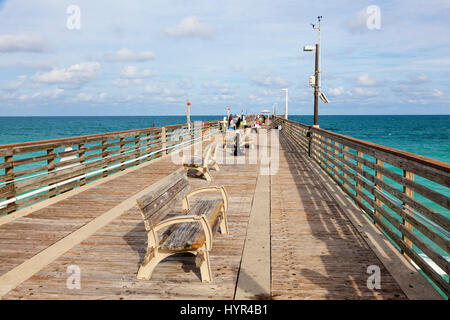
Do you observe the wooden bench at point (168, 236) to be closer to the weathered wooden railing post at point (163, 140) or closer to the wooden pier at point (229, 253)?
the wooden pier at point (229, 253)

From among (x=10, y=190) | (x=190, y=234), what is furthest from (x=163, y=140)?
(x=190, y=234)

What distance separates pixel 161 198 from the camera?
13.1 ft

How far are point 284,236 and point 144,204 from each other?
8.01ft

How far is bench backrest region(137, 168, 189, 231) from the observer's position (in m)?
3.49

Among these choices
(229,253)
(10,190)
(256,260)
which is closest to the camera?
(256,260)

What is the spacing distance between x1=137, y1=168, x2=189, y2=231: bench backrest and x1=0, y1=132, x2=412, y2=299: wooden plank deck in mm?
685

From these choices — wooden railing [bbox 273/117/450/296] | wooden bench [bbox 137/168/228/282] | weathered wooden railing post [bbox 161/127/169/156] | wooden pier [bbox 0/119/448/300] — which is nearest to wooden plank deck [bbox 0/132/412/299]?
wooden pier [bbox 0/119/448/300]

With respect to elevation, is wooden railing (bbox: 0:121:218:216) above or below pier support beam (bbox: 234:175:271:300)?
above

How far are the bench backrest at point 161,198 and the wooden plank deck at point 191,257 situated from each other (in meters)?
0.68

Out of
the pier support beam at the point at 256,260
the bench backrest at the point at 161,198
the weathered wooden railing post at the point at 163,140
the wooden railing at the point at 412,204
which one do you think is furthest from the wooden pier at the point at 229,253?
the weathered wooden railing post at the point at 163,140

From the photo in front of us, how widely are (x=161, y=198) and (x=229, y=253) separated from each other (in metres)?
1.20

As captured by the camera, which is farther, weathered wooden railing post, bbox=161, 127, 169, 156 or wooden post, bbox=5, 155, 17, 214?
weathered wooden railing post, bbox=161, 127, 169, 156

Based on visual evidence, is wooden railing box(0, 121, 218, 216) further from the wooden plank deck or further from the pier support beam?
the pier support beam

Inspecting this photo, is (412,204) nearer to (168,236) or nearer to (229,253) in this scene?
(229,253)
